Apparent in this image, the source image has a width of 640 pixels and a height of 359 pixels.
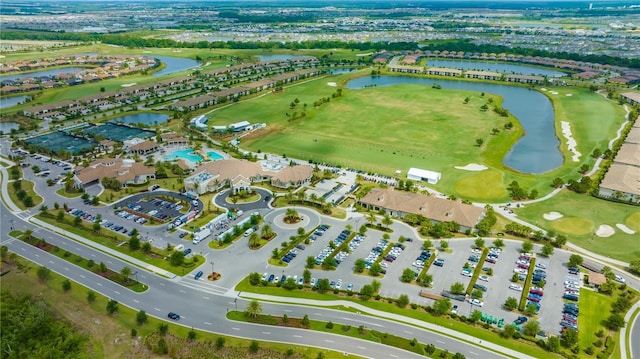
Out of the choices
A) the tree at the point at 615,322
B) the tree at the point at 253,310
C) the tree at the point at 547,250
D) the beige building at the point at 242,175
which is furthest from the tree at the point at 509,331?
the beige building at the point at 242,175

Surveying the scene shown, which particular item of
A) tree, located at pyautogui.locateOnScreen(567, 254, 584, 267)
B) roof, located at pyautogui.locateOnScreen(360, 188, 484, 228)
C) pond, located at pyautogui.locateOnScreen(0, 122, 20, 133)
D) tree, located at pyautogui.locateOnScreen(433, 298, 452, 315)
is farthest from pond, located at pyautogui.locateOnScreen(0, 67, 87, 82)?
tree, located at pyautogui.locateOnScreen(567, 254, 584, 267)

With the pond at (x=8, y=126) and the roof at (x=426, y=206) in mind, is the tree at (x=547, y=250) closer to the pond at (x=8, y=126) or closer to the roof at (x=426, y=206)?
the roof at (x=426, y=206)

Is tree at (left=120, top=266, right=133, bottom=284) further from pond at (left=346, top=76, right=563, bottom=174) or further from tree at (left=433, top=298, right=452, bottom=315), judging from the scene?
pond at (left=346, top=76, right=563, bottom=174)

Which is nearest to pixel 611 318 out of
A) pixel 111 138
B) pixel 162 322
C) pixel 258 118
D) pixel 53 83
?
pixel 162 322

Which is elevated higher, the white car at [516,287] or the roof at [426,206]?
the roof at [426,206]

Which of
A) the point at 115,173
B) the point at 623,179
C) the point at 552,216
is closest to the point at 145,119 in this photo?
the point at 115,173

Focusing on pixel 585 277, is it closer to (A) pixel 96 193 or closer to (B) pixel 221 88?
(A) pixel 96 193

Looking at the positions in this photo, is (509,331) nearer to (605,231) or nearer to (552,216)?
(552,216)
